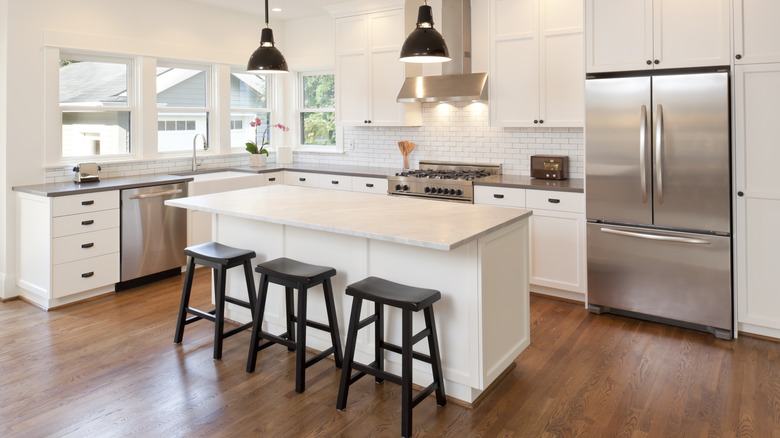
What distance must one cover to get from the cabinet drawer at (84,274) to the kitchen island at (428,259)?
4.85 feet

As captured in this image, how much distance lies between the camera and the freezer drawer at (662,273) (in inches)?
145

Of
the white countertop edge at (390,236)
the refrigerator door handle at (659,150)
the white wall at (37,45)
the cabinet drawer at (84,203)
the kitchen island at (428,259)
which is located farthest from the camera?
the white wall at (37,45)

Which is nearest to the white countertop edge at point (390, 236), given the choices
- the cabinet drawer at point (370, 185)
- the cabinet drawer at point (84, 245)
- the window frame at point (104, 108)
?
the cabinet drawer at point (84, 245)

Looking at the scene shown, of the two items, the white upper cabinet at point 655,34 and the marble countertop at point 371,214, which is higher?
the white upper cabinet at point 655,34

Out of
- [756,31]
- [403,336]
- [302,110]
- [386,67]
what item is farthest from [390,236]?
[302,110]

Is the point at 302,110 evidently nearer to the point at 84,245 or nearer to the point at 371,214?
the point at 84,245

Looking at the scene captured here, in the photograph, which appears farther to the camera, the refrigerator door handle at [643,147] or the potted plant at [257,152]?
the potted plant at [257,152]

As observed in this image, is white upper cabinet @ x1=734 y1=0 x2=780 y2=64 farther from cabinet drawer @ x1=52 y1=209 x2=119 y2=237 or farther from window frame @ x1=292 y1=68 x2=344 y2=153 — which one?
cabinet drawer @ x1=52 y1=209 x2=119 y2=237

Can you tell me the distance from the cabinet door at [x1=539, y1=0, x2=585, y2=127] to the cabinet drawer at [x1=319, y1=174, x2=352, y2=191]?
225cm

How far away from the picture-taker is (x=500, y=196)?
4.71 m

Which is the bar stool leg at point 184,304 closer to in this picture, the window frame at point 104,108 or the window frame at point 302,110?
the window frame at point 104,108

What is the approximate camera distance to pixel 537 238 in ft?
15.0

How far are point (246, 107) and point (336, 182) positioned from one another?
5.67 ft

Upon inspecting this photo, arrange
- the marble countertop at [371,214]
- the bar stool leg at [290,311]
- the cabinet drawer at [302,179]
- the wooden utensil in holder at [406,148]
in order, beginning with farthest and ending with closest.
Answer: the cabinet drawer at [302,179] → the wooden utensil in holder at [406,148] → the bar stool leg at [290,311] → the marble countertop at [371,214]
